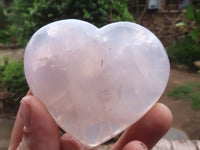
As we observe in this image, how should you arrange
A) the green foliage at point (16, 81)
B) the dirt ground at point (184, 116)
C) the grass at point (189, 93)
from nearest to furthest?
the green foliage at point (16, 81) < the dirt ground at point (184, 116) < the grass at point (189, 93)

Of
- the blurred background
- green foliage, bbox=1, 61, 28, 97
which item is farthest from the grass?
green foliage, bbox=1, 61, 28, 97

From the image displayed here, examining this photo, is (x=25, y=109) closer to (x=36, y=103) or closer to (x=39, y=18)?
(x=36, y=103)

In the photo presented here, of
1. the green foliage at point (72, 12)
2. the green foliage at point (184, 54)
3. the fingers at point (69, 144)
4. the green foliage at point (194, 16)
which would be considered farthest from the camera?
the green foliage at point (194, 16)

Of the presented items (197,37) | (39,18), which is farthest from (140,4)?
(39,18)

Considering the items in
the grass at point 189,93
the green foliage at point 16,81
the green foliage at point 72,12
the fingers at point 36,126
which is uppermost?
the green foliage at point 72,12

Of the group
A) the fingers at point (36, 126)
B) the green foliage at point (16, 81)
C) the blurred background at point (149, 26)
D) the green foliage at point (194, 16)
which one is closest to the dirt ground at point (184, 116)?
the blurred background at point (149, 26)

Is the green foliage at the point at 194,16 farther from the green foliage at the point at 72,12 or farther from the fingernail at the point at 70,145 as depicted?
the fingernail at the point at 70,145
